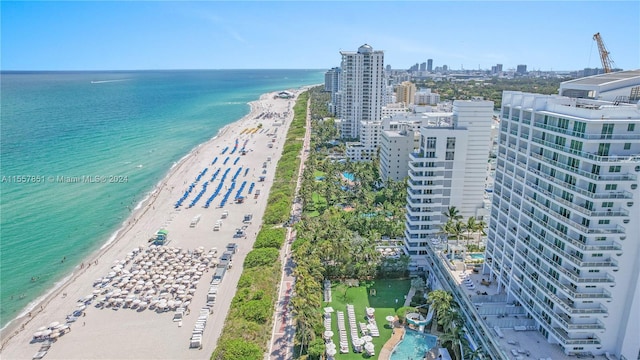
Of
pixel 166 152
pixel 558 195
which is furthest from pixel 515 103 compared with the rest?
pixel 166 152

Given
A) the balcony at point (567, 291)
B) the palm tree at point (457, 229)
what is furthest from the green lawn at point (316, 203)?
the balcony at point (567, 291)

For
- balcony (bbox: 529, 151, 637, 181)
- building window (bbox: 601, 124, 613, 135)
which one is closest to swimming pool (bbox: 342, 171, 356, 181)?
balcony (bbox: 529, 151, 637, 181)

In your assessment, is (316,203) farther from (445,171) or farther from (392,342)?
(392,342)

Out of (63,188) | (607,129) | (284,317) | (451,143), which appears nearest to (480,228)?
(451,143)

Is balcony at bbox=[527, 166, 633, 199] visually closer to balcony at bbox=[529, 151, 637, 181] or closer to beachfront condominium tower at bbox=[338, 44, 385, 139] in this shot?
balcony at bbox=[529, 151, 637, 181]

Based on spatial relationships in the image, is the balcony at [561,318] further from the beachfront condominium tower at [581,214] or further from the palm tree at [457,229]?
the palm tree at [457,229]

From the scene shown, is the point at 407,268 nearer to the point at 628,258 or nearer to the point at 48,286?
the point at 628,258
